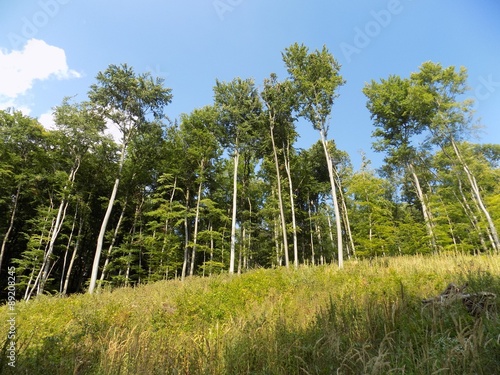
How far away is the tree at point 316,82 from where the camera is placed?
16438 millimetres

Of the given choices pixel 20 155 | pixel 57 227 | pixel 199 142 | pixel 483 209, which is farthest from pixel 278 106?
pixel 20 155

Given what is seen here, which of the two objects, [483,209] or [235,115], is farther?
[235,115]

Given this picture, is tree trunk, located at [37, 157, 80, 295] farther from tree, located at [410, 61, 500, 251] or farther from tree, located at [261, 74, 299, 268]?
tree, located at [410, 61, 500, 251]

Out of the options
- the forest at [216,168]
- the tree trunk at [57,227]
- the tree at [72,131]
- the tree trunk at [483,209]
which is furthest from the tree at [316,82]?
the tree trunk at [57,227]

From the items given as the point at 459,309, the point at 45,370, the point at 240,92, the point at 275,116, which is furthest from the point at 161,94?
the point at 459,309

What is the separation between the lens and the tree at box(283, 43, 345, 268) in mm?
16438

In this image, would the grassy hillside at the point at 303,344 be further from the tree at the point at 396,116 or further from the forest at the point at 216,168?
the tree at the point at 396,116

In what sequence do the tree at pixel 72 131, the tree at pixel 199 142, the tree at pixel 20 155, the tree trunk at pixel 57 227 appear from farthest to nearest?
the tree at pixel 199 142, the tree at pixel 20 155, the tree at pixel 72 131, the tree trunk at pixel 57 227

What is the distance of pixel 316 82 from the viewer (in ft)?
55.7

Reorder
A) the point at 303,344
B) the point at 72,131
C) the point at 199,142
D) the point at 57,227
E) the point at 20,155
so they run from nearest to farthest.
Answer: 1. the point at 303,344
2. the point at 57,227
3. the point at 72,131
4. the point at 20,155
5. the point at 199,142

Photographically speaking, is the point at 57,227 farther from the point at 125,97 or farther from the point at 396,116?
the point at 396,116

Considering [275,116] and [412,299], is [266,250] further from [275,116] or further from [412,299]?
[412,299]

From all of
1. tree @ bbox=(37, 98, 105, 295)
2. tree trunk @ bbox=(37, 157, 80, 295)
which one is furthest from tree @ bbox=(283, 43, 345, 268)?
tree trunk @ bbox=(37, 157, 80, 295)

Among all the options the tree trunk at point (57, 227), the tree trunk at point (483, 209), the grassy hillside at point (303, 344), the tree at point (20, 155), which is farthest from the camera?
the tree at point (20, 155)
